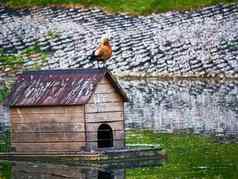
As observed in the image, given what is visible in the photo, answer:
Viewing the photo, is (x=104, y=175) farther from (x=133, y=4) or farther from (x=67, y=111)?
(x=133, y=4)

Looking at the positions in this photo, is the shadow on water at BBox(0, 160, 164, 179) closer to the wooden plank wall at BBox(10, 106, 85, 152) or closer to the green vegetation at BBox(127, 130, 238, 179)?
the green vegetation at BBox(127, 130, 238, 179)

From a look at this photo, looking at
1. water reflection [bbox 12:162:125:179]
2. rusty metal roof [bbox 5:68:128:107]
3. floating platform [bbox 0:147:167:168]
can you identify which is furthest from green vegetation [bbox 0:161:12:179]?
rusty metal roof [bbox 5:68:128:107]

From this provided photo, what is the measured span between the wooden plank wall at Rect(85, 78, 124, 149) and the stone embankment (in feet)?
85.2

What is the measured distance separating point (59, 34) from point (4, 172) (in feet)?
114

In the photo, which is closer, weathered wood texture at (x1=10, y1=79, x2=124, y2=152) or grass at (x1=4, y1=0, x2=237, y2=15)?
weathered wood texture at (x1=10, y1=79, x2=124, y2=152)

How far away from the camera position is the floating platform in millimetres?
29969

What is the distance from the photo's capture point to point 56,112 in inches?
1248

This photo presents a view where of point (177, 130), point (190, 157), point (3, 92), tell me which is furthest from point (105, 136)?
point (3, 92)

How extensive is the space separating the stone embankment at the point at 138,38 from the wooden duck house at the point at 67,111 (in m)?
25.8

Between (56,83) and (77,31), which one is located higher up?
(77,31)

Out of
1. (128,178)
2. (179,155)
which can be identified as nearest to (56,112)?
(179,155)

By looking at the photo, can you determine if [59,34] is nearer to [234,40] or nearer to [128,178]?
[234,40]

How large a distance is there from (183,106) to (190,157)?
1496cm

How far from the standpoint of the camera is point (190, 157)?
1232 inches
